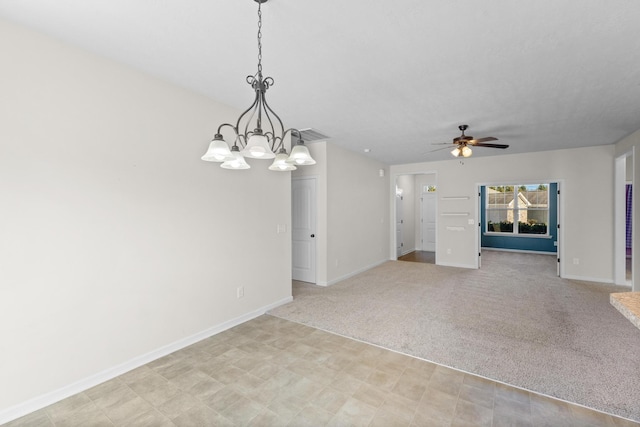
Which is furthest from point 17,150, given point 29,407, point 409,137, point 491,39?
point 409,137

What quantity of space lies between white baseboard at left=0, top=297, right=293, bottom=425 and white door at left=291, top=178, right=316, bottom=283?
2.09m

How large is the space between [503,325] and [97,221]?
442cm

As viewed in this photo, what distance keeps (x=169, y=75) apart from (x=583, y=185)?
723 centimetres

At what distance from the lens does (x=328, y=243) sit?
16.9ft

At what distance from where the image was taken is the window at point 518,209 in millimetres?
8688

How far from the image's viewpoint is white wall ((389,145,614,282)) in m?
5.28

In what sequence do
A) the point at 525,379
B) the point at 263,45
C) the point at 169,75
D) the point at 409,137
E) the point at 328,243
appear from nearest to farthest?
the point at 263,45, the point at 525,379, the point at 169,75, the point at 409,137, the point at 328,243

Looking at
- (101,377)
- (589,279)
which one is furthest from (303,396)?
(589,279)

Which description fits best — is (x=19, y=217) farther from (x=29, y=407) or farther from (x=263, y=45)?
(x=263, y=45)

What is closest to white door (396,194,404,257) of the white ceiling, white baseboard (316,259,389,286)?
white baseboard (316,259,389,286)

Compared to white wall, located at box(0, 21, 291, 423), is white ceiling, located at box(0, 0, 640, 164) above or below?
above

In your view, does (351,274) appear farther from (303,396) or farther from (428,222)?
(428,222)

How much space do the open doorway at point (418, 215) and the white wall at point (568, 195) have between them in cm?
187

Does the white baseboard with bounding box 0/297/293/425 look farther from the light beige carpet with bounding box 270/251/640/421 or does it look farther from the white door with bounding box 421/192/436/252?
the white door with bounding box 421/192/436/252
